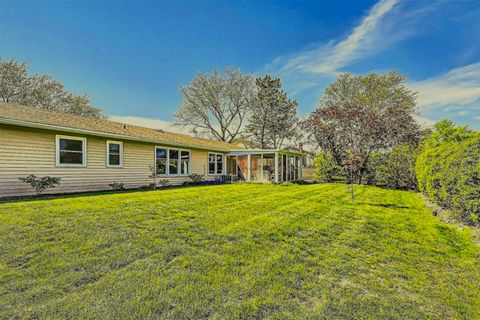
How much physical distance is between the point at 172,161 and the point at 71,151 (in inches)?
207

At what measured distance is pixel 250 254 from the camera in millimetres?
3523

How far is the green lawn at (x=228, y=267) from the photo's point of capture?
90.0 inches

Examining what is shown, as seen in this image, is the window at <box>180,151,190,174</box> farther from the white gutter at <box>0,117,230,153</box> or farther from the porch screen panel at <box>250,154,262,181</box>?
the porch screen panel at <box>250,154,262,181</box>

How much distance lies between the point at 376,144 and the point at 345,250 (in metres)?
14.0

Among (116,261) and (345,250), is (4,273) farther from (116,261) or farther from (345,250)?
(345,250)

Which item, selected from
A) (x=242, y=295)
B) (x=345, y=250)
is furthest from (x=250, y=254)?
(x=345, y=250)

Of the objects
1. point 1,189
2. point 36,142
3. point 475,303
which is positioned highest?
point 36,142

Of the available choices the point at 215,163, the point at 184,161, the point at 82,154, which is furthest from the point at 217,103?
the point at 82,154

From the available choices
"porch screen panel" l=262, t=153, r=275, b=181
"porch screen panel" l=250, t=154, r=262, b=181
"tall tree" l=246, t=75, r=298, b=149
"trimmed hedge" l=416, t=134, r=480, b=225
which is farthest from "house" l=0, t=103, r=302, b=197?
"tall tree" l=246, t=75, r=298, b=149

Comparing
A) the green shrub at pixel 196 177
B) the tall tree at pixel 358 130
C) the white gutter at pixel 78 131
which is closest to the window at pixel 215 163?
the green shrub at pixel 196 177

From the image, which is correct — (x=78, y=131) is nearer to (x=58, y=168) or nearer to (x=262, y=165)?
(x=58, y=168)

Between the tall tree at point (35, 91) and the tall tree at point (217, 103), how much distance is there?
10.6 meters

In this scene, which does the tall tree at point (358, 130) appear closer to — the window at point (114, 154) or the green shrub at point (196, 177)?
the green shrub at point (196, 177)

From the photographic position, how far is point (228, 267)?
3.10 m
